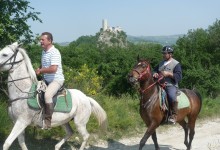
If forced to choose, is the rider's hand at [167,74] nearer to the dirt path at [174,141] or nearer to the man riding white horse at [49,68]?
the dirt path at [174,141]

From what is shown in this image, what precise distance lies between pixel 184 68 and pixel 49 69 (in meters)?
39.4

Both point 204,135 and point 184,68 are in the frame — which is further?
point 184,68

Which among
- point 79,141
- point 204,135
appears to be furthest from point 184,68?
point 79,141

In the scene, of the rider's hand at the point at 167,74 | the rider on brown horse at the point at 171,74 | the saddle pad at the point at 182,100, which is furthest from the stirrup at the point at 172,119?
the rider's hand at the point at 167,74

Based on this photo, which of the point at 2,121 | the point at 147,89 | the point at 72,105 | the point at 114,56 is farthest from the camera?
the point at 114,56

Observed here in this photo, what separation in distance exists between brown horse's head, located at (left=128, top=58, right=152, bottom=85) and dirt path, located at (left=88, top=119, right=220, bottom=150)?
2.58 m

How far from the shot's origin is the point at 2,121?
9.61 meters

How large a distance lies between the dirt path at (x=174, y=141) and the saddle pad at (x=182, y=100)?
1.41 m

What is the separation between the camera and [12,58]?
7.26 metres

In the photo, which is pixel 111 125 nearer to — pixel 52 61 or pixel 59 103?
pixel 59 103

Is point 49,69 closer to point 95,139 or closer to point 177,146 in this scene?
point 95,139

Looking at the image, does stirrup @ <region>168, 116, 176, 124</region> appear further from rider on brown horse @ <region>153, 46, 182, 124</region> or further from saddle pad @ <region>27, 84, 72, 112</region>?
saddle pad @ <region>27, 84, 72, 112</region>

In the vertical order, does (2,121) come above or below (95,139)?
above

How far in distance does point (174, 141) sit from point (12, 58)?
239 inches
